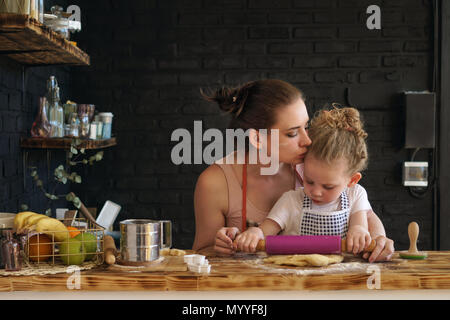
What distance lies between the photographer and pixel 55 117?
2543 mm

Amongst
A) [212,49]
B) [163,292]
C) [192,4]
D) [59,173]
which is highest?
[192,4]

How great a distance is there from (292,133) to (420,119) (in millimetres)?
2064

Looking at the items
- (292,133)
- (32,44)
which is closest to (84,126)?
(32,44)

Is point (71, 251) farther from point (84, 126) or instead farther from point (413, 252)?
point (84, 126)

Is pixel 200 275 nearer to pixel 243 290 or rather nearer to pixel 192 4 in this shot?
pixel 243 290

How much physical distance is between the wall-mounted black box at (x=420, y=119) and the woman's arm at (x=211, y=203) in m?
2.03

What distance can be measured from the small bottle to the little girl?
720 millimetres

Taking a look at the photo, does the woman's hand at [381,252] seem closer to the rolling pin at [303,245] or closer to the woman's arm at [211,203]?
the rolling pin at [303,245]

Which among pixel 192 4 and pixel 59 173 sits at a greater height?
pixel 192 4

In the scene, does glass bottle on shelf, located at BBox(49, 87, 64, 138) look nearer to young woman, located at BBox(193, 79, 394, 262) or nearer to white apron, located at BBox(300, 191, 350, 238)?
young woman, located at BBox(193, 79, 394, 262)

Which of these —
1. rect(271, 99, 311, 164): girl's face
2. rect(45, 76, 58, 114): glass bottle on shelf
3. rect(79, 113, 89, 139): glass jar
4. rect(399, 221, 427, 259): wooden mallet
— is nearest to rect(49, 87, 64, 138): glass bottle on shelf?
rect(45, 76, 58, 114): glass bottle on shelf

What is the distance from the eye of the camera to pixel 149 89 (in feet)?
11.7

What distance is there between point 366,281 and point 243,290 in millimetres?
299

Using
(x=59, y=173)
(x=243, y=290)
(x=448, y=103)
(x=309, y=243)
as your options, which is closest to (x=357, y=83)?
(x=448, y=103)
